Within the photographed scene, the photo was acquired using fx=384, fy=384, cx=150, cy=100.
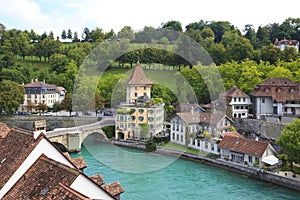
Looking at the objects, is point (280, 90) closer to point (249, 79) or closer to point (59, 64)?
point (249, 79)

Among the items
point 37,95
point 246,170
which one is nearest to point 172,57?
point 37,95

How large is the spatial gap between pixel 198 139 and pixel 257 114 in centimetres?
974

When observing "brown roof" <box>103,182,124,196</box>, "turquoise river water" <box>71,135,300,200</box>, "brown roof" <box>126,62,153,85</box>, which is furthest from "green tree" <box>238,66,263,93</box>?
"brown roof" <box>103,182,124,196</box>

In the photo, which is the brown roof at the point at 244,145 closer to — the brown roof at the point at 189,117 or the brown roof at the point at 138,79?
the brown roof at the point at 189,117

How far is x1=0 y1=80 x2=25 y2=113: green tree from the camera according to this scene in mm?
47612

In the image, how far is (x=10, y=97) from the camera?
4812 cm

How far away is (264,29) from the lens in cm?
7481

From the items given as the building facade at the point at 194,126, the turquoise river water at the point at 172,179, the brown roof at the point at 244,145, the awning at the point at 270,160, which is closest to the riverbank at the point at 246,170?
the turquoise river water at the point at 172,179

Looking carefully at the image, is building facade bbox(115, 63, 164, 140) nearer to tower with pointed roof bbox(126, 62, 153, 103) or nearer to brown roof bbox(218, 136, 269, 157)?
tower with pointed roof bbox(126, 62, 153, 103)

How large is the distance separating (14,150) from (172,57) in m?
49.5

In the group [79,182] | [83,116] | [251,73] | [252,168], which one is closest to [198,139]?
[252,168]

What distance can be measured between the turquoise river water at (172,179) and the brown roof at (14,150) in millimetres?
10431

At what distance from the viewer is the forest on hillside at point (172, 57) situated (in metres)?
48.2

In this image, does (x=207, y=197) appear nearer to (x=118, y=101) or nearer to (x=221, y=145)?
(x=221, y=145)
